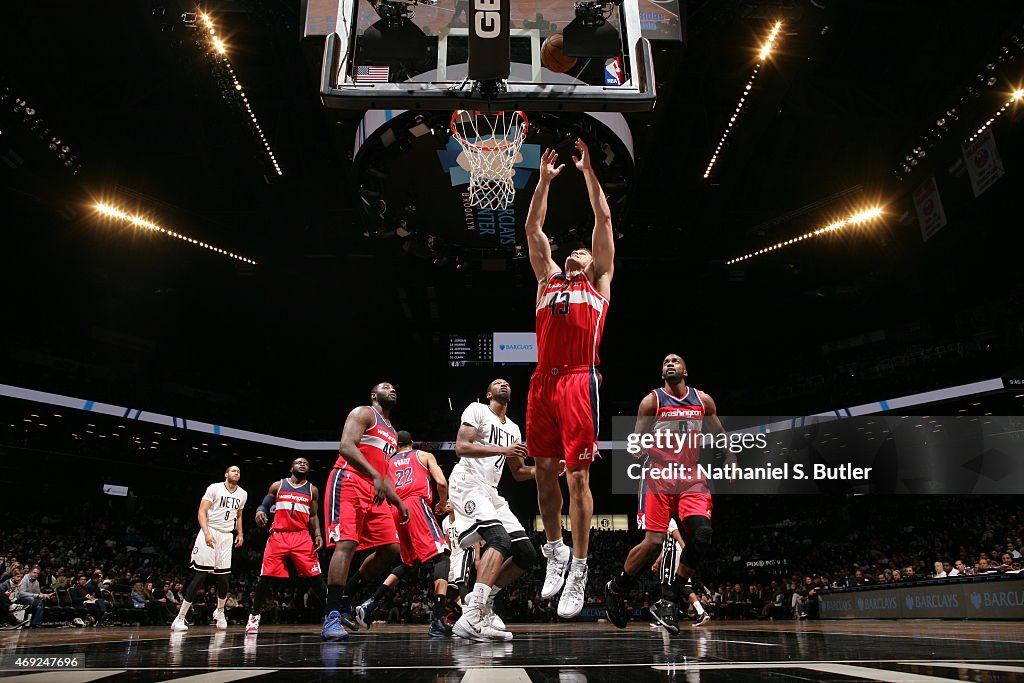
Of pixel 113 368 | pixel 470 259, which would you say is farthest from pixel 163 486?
pixel 470 259

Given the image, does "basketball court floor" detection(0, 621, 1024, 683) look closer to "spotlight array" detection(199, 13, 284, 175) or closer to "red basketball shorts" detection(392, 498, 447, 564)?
"red basketball shorts" detection(392, 498, 447, 564)

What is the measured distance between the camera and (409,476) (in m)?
7.22

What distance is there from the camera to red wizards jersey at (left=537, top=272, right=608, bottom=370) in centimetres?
425

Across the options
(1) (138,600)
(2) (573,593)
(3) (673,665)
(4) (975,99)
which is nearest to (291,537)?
(2) (573,593)

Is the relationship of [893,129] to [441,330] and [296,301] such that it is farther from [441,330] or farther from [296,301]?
[296,301]

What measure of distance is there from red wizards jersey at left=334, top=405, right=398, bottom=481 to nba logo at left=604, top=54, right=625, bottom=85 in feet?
10.1

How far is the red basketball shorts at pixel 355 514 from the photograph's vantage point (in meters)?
5.80

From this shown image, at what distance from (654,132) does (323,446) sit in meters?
14.7

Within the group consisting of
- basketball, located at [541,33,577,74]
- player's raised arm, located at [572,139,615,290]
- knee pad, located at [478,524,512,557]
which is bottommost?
knee pad, located at [478,524,512,557]

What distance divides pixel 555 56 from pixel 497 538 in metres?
3.72

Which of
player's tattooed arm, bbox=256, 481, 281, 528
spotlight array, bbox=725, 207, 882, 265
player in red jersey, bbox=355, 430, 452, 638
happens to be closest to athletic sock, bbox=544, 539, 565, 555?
player in red jersey, bbox=355, 430, 452, 638

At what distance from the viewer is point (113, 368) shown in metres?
20.3

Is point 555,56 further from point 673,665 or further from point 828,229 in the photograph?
point 828,229

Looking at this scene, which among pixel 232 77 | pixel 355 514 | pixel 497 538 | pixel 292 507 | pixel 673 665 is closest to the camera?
pixel 673 665
